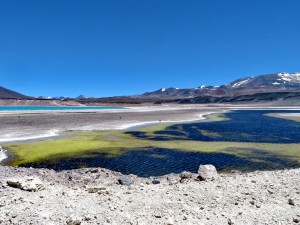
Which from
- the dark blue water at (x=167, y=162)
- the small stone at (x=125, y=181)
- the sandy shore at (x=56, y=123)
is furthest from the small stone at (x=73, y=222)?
the sandy shore at (x=56, y=123)

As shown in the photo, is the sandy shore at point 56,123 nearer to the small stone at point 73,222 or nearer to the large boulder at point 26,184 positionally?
the large boulder at point 26,184

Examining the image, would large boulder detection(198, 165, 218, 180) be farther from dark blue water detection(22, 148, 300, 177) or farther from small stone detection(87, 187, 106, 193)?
dark blue water detection(22, 148, 300, 177)

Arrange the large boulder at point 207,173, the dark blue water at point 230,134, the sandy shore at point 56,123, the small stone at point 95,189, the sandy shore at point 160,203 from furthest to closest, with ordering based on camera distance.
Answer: the sandy shore at point 56,123
the dark blue water at point 230,134
the large boulder at point 207,173
the small stone at point 95,189
the sandy shore at point 160,203

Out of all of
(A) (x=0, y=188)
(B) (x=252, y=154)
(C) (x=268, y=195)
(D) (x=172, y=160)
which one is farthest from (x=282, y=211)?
(B) (x=252, y=154)

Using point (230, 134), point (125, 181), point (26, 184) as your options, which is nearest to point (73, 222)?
point (26, 184)

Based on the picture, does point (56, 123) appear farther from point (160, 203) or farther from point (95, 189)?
point (160, 203)

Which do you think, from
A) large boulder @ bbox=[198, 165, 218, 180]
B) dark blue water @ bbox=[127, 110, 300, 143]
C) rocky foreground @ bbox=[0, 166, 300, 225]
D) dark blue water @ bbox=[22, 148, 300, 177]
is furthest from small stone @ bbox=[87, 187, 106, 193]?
dark blue water @ bbox=[127, 110, 300, 143]

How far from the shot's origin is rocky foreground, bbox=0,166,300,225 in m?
9.38

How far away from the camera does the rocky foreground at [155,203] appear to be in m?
9.38

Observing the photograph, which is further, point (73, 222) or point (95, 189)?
point (95, 189)

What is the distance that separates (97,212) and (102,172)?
22.2 feet

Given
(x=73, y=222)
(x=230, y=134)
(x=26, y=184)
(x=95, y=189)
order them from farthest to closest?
1. (x=230, y=134)
2. (x=95, y=189)
3. (x=26, y=184)
4. (x=73, y=222)

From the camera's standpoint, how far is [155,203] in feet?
34.5

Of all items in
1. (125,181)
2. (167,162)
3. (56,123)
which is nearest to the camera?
(125,181)
